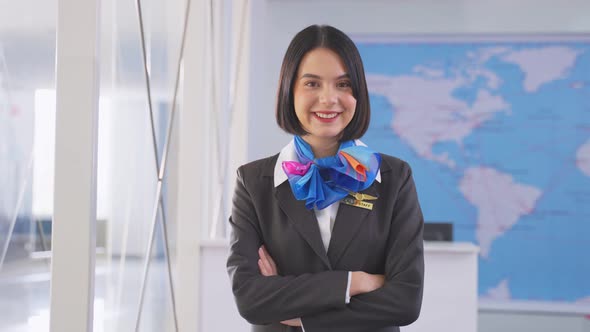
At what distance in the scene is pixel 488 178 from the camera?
212 inches

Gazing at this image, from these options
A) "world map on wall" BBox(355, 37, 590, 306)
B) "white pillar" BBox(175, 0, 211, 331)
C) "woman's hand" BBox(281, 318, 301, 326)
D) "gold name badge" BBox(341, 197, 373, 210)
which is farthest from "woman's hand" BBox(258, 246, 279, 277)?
"world map on wall" BBox(355, 37, 590, 306)

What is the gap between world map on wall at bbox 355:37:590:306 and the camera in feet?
17.3

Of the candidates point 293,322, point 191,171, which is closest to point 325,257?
point 293,322

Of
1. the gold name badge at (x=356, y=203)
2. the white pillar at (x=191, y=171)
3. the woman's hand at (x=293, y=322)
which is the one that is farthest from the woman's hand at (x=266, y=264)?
the white pillar at (x=191, y=171)

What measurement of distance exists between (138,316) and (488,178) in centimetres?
389

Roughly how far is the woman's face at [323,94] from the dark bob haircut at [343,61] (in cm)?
2

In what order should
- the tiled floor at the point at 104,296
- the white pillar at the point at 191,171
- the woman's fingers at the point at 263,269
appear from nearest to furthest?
the woman's fingers at the point at 263,269 < the tiled floor at the point at 104,296 < the white pillar at the point at 191,171

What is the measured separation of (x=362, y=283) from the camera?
1535 mm

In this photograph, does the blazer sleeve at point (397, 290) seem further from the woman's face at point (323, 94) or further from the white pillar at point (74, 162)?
the white pillar at point (74, 162)

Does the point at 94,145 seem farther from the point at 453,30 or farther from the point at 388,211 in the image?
the point at 453,30

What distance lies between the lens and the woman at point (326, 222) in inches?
60.3

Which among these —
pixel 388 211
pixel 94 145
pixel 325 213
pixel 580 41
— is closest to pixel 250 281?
pixel 325 213

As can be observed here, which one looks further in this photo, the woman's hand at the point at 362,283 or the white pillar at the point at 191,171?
the white pillar at the point at 191,171

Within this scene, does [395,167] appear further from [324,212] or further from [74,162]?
[74,162]
